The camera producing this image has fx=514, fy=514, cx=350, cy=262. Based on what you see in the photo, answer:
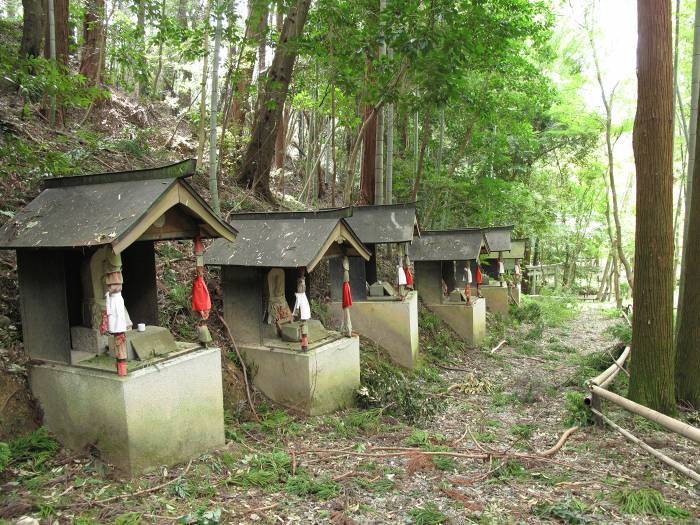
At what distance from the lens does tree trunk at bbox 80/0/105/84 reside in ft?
44.1

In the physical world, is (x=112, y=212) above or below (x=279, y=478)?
above

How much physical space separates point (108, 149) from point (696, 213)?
1105 cm

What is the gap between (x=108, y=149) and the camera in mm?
11094

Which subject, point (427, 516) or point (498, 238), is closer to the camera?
point (427, 516)

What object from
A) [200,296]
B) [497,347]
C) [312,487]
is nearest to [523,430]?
[312,487]

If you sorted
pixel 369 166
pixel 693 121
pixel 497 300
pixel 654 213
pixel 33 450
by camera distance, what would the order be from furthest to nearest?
pixel 497 300
pixel 369 166
pixel 693 121
pixel 654 213
pixel 33 450

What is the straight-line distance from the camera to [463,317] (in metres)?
14.5

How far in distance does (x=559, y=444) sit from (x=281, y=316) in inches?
176

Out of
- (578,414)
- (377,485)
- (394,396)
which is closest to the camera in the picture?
(377,485)

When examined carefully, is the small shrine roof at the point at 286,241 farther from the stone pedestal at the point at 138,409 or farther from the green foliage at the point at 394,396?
the green foliage at the point at 394,396

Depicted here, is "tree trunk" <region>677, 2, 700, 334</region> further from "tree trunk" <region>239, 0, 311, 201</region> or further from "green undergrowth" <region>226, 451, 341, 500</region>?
"tree trunk" <region>239, 0, 311, 201</region>

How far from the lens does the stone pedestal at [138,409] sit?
5.34m

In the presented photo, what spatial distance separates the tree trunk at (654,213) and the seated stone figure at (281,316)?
4.82 metres

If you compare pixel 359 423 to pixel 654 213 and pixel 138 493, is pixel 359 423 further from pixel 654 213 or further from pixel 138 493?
pixel 654 213
